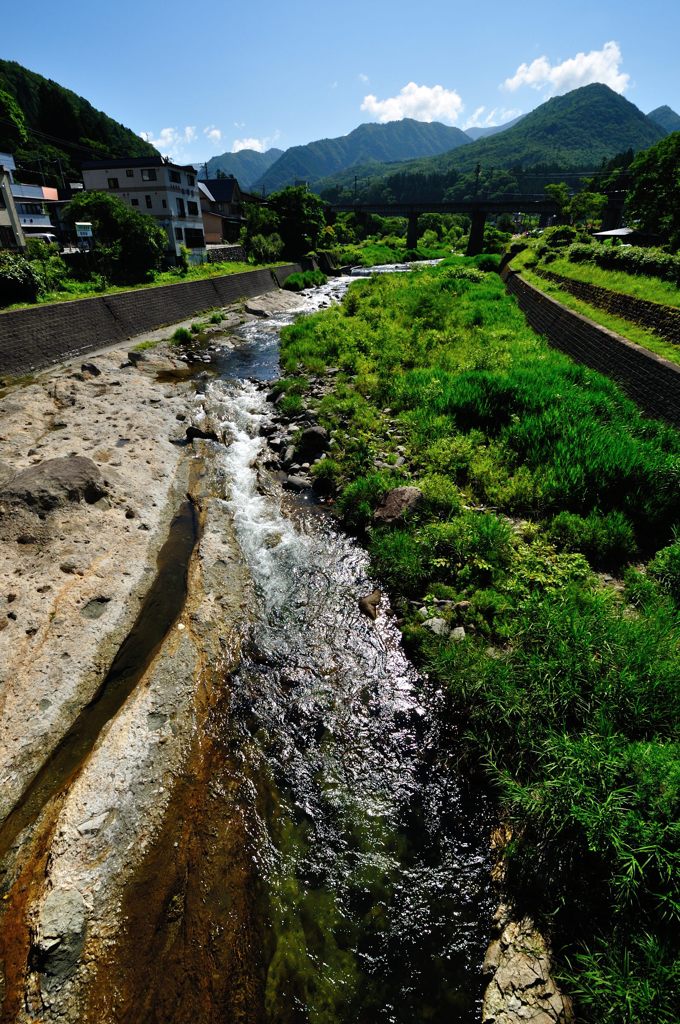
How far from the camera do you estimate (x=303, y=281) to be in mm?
49062

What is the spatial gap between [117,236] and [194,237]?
26829 millimetres

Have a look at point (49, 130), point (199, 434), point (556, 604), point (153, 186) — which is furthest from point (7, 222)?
point (49, 130)

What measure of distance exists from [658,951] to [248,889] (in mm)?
3745

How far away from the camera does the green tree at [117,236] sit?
32.7m

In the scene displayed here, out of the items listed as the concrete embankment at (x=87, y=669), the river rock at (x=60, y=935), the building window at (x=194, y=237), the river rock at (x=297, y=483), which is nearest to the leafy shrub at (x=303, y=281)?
the building window at (x=194, y=237)

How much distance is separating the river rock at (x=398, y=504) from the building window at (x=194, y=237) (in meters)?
58.0

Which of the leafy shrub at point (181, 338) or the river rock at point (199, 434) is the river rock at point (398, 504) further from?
the leafy shrub at point (181, 338)

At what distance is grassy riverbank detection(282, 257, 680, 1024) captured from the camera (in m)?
3.96

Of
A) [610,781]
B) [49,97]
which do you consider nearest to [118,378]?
[610,781]

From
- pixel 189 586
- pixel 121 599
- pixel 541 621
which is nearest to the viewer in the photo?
pixel 541 621

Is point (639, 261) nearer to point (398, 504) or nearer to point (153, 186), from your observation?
point (398, 504)

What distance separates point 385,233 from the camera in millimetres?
120625

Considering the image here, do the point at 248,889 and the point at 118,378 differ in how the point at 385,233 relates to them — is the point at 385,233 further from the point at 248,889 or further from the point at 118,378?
the point at 248,889

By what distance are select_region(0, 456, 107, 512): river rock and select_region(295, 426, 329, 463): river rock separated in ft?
17.8
